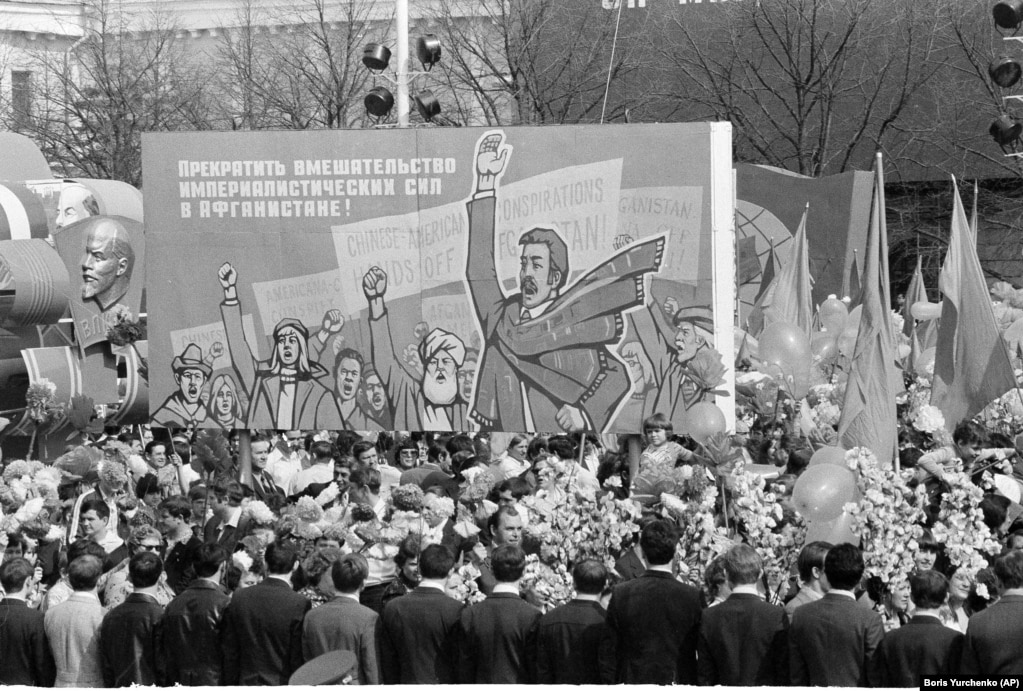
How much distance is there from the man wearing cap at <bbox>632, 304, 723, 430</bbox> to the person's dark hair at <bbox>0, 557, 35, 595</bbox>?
16.4ft

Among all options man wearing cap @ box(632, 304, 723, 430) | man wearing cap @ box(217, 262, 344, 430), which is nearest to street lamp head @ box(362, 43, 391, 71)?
man wearing cap @ box(217, 262, 344, 430)

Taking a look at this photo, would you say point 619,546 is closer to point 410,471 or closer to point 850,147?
point 410,471

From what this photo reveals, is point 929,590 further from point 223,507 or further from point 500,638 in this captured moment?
point 223,507

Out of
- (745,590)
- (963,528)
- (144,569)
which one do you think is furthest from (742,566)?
(144,569)

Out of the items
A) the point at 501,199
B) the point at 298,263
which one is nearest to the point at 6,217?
the point at 298,263

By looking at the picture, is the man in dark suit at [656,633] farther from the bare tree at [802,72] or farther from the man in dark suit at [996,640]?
the bare tree at [802,72]

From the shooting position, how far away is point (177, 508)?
29.3ft

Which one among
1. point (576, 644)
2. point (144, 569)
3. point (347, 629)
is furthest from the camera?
point (144, 569)

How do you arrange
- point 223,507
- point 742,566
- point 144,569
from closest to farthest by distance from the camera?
point 742,566, point 144,569, point 223,507

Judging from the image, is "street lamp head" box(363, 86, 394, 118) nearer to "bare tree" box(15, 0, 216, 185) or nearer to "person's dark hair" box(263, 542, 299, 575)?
"person's dark hair" box(263, 542, 299, 575)

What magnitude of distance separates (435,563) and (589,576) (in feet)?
2.31

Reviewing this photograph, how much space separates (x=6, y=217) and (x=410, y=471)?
818 centimetres

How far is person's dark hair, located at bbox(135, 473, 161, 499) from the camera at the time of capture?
10570 millimetres

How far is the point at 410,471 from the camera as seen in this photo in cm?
1059
